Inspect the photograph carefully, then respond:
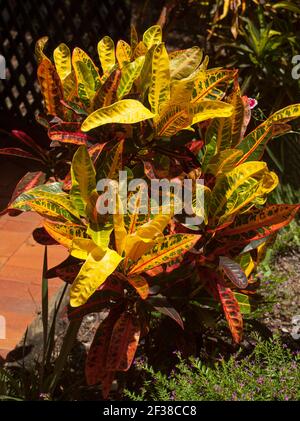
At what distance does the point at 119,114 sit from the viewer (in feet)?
4.94

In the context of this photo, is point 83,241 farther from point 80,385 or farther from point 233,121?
point 80,385

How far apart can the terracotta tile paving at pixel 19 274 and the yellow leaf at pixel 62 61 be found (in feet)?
4.08

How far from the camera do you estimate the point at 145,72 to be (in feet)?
5.38

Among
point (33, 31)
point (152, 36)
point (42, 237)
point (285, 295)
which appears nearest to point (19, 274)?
point (285, 295)

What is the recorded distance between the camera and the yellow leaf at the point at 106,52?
1.77 m

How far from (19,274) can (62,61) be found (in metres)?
1.64

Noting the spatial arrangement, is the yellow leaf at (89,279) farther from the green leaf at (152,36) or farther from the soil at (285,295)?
the soil at (285,295)

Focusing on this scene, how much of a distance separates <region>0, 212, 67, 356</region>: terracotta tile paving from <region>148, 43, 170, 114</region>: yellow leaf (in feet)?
4.47

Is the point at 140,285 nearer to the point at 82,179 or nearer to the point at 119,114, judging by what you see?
the point at 82,179

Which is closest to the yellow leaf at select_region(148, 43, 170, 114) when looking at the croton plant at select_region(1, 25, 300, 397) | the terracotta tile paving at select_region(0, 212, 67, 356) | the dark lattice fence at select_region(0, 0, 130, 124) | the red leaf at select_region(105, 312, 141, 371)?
the croton plant at select_region(1, 25, 300, 397)

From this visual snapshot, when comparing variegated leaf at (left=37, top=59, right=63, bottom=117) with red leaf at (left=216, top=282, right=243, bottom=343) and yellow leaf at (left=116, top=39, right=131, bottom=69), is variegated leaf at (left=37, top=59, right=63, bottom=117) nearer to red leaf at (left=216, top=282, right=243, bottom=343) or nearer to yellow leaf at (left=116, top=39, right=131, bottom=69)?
yellow leaf at (left=116, top=39, right=131, bottom=69)

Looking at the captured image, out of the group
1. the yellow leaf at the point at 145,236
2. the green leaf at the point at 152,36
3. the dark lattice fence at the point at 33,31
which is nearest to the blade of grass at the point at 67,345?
the yellow leaf at the point at 145,236
